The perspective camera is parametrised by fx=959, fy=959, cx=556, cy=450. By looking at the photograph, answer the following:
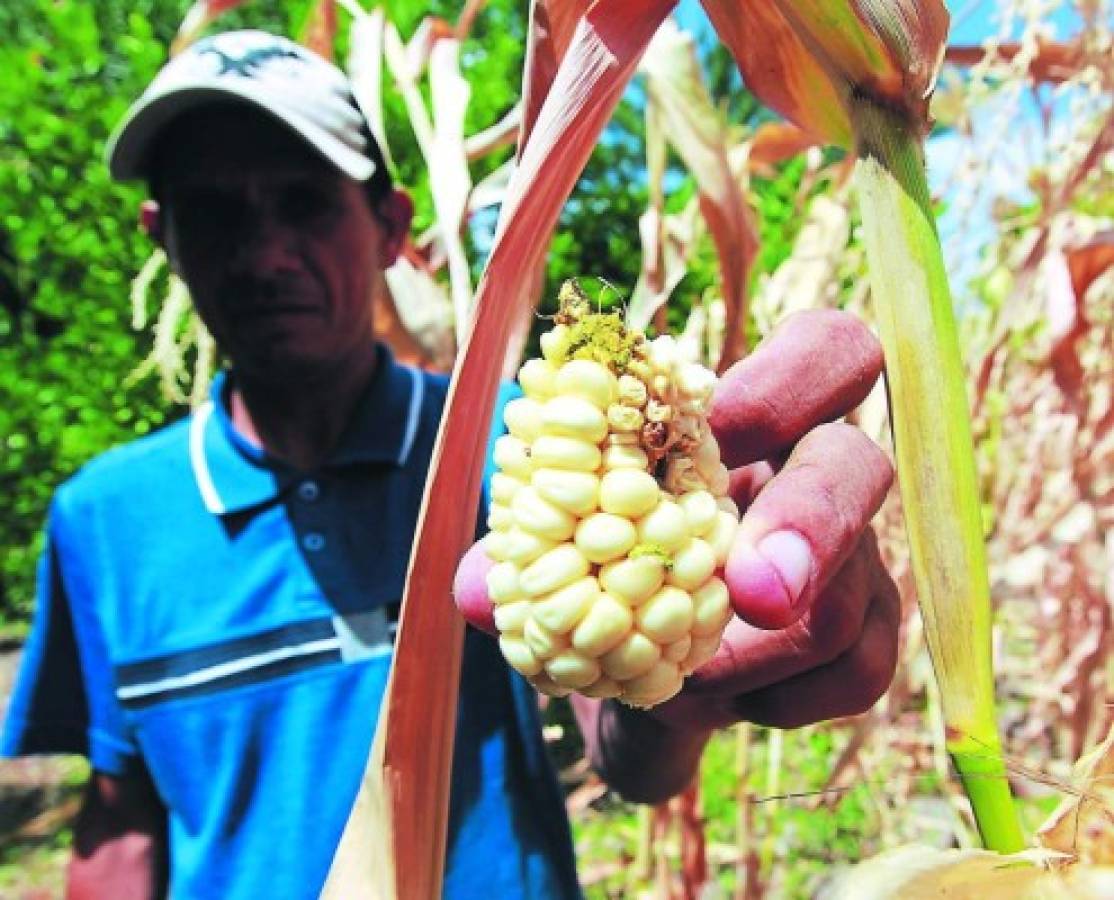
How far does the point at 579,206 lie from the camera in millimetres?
2664

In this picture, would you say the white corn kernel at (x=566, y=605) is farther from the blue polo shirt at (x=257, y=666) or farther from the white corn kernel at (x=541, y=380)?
the blue polo shirt at (x=257, y=666)

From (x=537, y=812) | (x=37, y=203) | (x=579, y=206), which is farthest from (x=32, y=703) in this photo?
(x=37, y=203)

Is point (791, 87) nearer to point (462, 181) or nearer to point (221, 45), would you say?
point (462, 181)

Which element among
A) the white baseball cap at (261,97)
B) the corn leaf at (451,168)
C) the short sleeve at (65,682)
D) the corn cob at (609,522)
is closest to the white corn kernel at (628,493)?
the corn cob at (609,522)

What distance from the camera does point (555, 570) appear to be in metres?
0.29

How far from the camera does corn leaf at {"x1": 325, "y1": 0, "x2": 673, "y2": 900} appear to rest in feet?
1.09

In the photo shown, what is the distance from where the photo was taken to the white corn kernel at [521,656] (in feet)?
0.99

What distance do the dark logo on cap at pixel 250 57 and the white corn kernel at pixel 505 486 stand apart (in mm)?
647

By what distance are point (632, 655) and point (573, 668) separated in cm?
2

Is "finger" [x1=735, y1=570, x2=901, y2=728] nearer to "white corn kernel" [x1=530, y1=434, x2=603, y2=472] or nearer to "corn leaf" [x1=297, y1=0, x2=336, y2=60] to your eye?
"white corn kernel" [x1=530, y1=434, x2=603, y2=472]

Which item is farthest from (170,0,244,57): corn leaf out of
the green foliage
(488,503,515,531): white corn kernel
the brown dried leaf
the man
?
the green foliage

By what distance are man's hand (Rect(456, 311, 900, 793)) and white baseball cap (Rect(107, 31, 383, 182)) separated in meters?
0.52

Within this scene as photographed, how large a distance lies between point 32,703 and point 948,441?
2.85ft

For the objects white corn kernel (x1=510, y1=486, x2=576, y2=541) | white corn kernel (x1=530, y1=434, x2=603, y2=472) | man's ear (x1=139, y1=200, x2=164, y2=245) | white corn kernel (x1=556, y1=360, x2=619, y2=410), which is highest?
man's ear (x1=139, y1=200, x2=164, y2=245)
